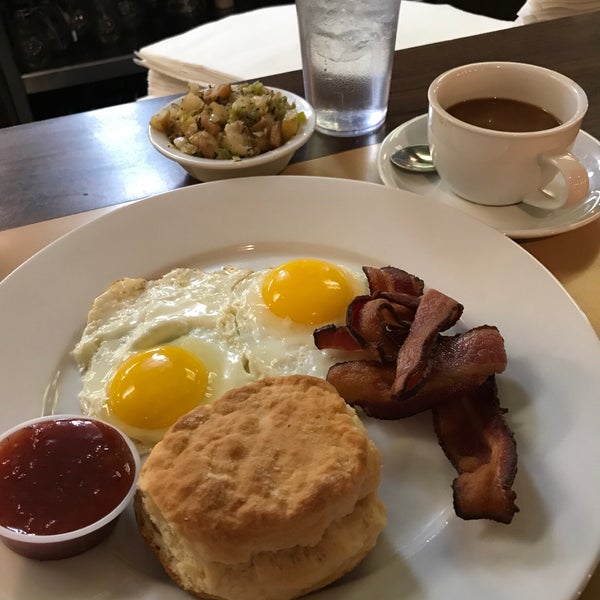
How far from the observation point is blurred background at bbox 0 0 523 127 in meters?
5.59

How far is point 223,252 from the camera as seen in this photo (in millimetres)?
2357

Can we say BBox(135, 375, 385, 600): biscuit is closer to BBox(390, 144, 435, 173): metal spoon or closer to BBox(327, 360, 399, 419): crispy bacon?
BBox(327, 360, 399, 419): crispy bacon

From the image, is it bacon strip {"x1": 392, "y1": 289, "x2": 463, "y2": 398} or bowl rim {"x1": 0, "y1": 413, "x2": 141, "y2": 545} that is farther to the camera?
bacon strip {"x1": 392, "y1": 289, "x2": 463, "y2": 398}

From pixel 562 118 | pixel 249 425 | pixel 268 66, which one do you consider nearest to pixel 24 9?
pixel 268 66

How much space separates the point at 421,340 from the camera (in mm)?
1742

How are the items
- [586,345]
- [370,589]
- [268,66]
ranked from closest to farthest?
[370,589] → [586,345] → [268,66]

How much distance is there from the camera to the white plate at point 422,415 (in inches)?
54.9

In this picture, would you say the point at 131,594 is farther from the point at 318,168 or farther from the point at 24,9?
the point at 24,9

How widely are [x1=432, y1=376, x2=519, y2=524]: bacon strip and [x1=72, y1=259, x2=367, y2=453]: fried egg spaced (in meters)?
0.42

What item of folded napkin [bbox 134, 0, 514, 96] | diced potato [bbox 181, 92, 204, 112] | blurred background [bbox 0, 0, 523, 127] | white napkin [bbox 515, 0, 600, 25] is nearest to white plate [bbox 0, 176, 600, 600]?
diced potato [bbox 181, 92, 204, 112]

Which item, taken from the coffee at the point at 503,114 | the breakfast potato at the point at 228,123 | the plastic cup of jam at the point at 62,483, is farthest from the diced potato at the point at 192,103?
the plastic cup of jam at the point at 62,483

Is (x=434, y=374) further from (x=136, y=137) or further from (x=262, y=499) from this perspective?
(x=136, y=137)

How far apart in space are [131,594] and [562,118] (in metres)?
2.14

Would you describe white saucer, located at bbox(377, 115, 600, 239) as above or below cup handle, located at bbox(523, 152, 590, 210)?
below
